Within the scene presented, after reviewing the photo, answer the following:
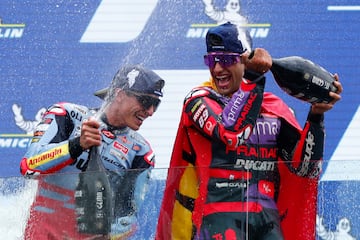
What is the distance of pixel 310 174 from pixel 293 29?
302 centimetres

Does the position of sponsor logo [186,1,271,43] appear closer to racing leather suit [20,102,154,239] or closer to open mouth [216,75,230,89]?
racing leather suit [20,102,154,239]

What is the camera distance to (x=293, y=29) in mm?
6488

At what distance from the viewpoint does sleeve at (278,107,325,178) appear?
358 cm

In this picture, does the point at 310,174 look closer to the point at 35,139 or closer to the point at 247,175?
the point at 247,175

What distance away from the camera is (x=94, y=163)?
12.4 ft

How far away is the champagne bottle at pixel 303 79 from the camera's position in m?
3.57

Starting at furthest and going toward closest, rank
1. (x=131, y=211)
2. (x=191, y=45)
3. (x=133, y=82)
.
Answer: (x=191, y=45) < (x=133, y=82) < (x=131, y=211)

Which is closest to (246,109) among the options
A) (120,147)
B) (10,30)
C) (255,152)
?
(255,152)

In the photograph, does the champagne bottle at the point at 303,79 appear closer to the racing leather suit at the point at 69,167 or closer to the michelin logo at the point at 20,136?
the racing leather suit at the point at 69,167

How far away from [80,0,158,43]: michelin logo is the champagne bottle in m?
2.92

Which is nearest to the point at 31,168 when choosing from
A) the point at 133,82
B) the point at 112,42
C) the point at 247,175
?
the point at 133,82

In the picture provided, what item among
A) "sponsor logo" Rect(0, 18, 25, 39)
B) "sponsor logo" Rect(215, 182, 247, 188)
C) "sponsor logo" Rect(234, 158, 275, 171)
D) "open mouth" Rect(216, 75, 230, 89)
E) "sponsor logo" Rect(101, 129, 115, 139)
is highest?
"open mouth" Rect(216, 75, 230, 89)

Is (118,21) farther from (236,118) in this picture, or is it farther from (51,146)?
(236,118)

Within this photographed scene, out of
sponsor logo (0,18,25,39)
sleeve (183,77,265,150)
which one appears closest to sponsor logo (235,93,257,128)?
sleeve (183,77,265,150)
